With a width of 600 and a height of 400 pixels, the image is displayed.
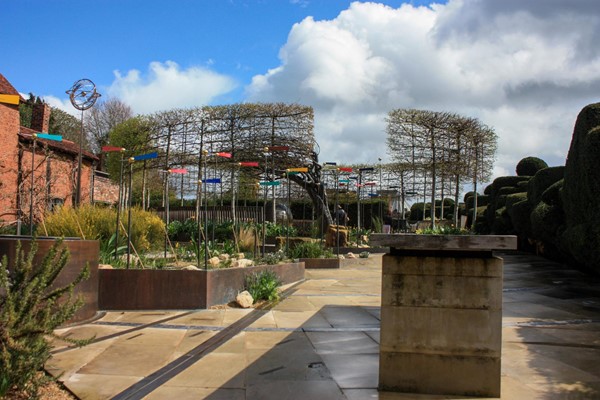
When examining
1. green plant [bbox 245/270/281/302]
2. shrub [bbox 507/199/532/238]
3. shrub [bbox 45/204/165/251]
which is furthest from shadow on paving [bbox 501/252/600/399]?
shrub [bbox 45/204/165/251]

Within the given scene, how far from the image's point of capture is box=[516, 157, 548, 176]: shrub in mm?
23734

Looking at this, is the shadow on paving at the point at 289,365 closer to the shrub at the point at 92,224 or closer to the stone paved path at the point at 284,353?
the stone paved path at the point at 284,353

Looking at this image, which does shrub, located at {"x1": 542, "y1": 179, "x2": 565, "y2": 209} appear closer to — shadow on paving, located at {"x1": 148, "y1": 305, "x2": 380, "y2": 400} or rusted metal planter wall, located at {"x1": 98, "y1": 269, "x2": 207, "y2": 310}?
shadow on paving, located at {"x1": 148, "y1": 305, "x2": 380, "y2": 400}

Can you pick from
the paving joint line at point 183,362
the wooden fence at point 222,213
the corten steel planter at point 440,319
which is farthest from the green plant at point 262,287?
the wooden fence at point 222,213

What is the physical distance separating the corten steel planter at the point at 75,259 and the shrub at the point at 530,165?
21.8 meters

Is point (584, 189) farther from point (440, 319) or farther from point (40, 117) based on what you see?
point (40, 117)

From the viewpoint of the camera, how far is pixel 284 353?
539 centimetres

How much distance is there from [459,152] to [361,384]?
82.5ft

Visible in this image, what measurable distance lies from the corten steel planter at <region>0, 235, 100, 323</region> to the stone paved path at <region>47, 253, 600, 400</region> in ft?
0.95

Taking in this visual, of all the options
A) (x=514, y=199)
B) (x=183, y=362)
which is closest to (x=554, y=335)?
(x=183, y=362)

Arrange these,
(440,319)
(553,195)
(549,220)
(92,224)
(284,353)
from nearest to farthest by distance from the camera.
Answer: (440,319) → (284,353) → (92,224) → (549,220) → (553,195)

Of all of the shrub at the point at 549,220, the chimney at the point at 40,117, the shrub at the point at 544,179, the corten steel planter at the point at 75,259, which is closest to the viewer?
the corten steel planter at the point at 75,259

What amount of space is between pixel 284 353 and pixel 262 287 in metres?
3.52

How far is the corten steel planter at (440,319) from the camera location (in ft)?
13.3
